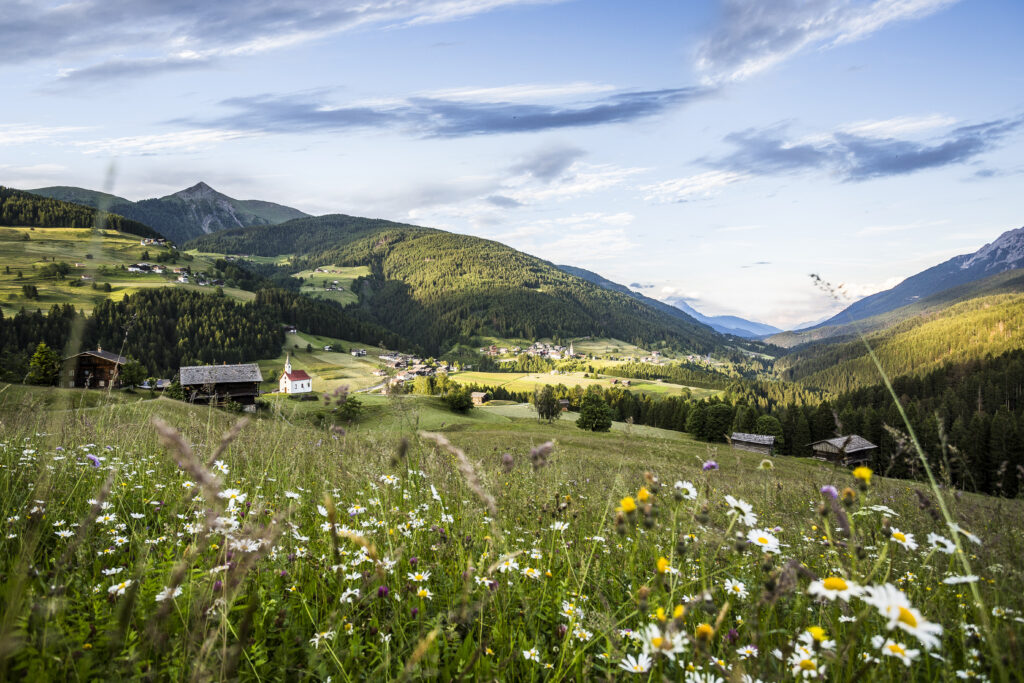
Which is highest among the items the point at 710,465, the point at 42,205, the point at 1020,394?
the point at 42,205

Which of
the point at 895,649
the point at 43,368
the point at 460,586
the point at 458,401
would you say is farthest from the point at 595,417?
the point at 895,649

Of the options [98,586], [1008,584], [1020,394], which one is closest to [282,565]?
[98,586]

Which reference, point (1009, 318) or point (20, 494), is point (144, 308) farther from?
point (1009, 318)

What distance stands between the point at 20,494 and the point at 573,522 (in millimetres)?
5538

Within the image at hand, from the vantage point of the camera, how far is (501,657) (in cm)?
288

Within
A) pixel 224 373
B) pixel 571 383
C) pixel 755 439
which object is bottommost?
pixel 571 383

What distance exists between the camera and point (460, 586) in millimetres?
3559

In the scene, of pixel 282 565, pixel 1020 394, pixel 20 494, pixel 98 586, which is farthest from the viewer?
pixel 1020 394

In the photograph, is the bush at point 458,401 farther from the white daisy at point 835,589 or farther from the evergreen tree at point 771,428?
the white daisy at point 835,589

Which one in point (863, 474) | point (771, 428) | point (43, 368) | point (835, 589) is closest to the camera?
point (835, 589)

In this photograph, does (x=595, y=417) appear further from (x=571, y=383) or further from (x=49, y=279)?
(x=49, y=279)

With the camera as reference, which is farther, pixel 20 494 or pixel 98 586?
pixel 20 494

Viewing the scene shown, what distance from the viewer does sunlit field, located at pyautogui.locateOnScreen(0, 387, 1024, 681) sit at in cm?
193

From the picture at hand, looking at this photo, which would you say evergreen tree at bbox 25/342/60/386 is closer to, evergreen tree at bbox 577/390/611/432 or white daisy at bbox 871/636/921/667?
evergreen tree at bbox 577/390/611/432
